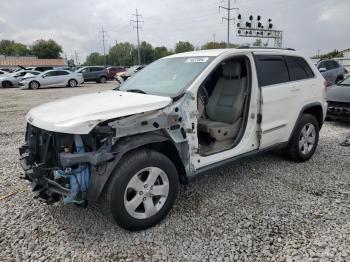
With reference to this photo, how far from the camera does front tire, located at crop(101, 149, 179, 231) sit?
9.25 feet

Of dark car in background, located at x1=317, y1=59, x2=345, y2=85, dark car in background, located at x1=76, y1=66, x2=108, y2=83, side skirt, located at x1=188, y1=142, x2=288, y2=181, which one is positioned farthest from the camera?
dark car in background, located at x1=76, y1=66, x2=108, y2=83

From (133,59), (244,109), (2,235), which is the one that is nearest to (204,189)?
(244,109)

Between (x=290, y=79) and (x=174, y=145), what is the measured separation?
2425 millimetres

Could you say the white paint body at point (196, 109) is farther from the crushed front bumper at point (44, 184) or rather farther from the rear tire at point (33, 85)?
the rear tire at point (33, 85)

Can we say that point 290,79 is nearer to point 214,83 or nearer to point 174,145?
point 214,83

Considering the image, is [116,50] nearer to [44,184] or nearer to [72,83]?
[72,83]

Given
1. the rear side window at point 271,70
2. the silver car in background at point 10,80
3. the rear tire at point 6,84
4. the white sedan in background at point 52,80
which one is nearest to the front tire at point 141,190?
the rear side window at point 271,70

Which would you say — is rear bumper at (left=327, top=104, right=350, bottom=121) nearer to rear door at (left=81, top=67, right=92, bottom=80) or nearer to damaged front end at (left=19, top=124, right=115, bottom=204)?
damaged front end at (left=19, top=124, right=115, bottom=204)

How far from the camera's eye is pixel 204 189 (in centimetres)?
405

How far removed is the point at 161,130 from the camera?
10.3 feet

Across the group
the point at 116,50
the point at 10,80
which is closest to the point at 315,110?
the point at 10,80

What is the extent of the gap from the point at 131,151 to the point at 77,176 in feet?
1.77

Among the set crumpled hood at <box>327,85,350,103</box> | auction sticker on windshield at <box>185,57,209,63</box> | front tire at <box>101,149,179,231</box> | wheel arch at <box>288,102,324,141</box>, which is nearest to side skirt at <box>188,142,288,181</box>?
front tire at <box>101,149,179,231</box>

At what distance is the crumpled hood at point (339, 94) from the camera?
24.5 ft
